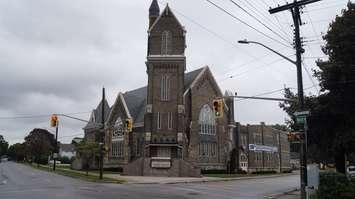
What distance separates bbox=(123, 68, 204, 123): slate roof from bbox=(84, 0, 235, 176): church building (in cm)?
15

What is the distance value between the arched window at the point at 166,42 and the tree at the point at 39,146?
4766 cm

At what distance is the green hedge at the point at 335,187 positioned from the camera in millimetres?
20172

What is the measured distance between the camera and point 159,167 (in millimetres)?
56656

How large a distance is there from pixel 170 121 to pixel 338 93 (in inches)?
1369

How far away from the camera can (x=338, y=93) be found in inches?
1115

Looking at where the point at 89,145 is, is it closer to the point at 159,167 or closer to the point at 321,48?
the point at 159,167

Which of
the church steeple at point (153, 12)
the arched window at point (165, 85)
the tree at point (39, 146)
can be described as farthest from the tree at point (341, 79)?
the tree at point (39, 146)

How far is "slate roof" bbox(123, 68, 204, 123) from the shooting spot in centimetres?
6912

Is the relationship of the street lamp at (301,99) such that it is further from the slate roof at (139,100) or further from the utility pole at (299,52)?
the slate roof at (139,100)

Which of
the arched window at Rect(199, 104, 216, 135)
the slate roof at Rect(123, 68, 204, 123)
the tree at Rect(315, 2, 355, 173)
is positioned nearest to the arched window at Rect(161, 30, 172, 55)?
the slate roof at Rect(123, 68, 204, 123)

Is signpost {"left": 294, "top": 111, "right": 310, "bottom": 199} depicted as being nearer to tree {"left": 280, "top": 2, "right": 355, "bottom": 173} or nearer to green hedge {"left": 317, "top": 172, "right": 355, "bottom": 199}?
green hedge {"left": 317, "top": 172, "right": 355, "bottom": 199}

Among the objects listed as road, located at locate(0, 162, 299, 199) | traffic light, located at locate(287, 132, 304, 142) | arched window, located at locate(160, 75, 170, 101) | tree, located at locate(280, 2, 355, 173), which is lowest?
road, located at locate(0, 162, 299, 199)

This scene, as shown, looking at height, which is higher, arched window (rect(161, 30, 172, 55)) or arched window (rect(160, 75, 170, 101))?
arched window (rect(161, 30, 172, 55))

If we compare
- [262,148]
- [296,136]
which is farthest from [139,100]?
[296,136]
